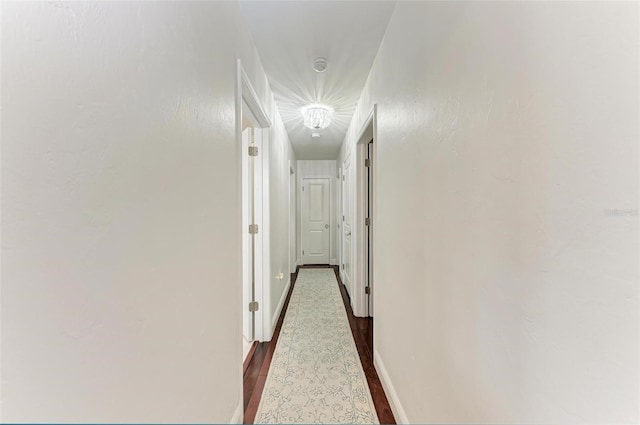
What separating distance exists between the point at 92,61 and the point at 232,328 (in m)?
1.14

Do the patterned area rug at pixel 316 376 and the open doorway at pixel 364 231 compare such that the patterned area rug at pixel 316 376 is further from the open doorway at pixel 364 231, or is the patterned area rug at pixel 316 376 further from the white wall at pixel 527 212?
the white wall at pixel 527 212

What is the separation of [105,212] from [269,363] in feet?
6.22

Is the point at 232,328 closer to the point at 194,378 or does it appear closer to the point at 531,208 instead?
the point at 194,378

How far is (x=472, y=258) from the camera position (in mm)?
832

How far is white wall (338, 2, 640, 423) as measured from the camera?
18.0 inches

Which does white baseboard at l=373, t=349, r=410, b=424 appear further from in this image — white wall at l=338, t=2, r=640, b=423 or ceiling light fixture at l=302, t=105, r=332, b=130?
ceiling light fixture at l=302, t=105, r=332, b=130

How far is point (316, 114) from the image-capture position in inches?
111

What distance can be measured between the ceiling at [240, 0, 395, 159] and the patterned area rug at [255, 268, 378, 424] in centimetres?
217

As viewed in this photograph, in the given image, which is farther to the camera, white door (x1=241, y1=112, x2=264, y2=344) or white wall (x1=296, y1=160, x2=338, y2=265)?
white wall (x1=296, y1=160, x2=338, y2=265)

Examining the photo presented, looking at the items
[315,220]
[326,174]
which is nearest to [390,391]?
[315,220]

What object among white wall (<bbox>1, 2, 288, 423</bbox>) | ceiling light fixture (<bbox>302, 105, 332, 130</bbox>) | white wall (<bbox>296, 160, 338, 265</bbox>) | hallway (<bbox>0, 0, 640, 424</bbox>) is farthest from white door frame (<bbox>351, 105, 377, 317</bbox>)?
white wall (<bbox>296, 160, 338, 265</bbox>)

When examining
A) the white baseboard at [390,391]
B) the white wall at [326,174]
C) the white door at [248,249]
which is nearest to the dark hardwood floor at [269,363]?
the white baseboard at [390,391]

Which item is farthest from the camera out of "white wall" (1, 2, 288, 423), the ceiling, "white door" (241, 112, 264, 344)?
"white door" (241, 112, 264, 344)

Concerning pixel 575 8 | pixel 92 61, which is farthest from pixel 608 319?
pixel 92 61
